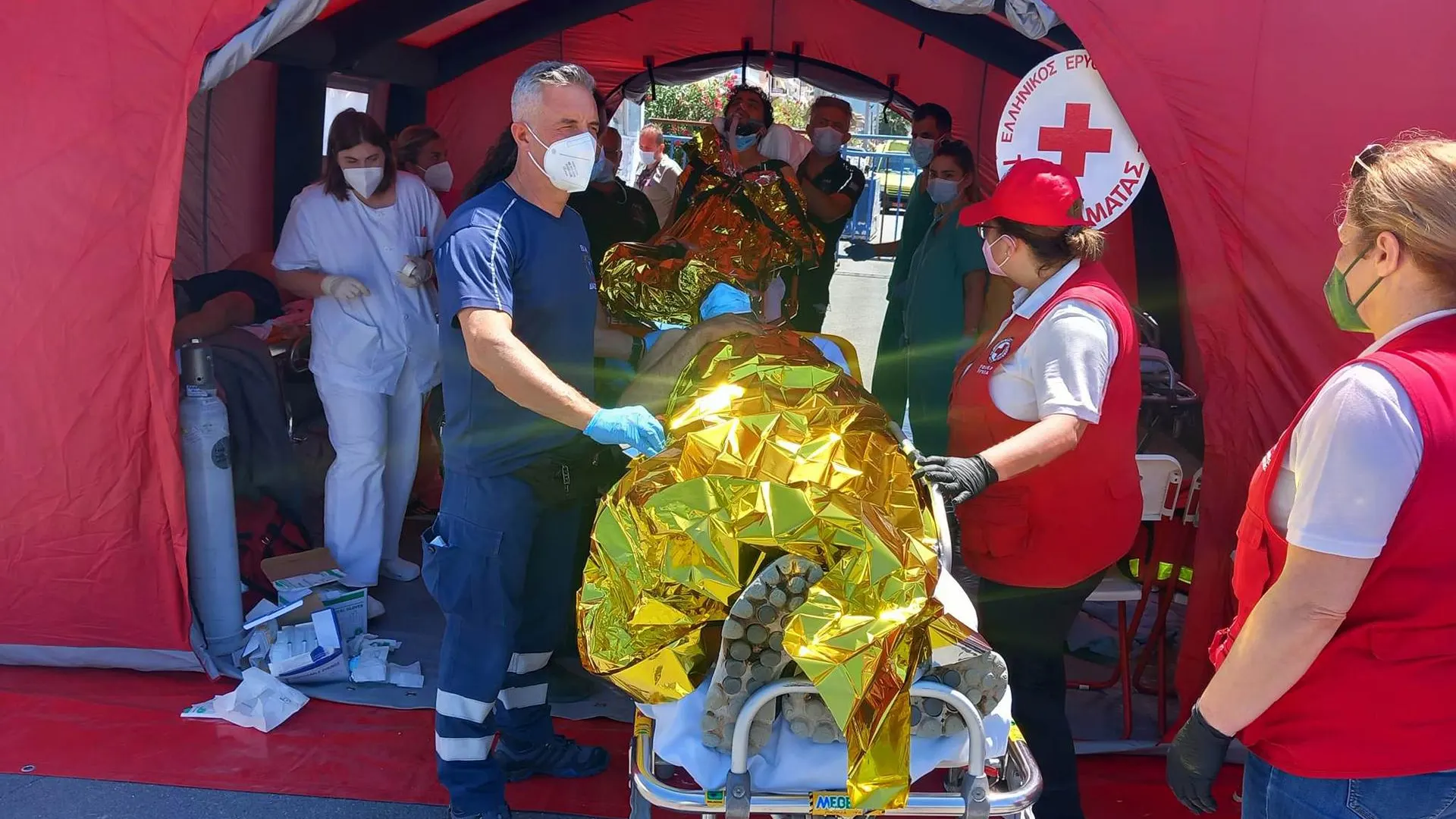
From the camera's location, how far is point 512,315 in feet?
7.48

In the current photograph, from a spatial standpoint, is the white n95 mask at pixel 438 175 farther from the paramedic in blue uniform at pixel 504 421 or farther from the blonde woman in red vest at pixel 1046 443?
the blonde woman in red vest at pixel 1046 443

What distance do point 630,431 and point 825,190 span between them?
349 centimetres

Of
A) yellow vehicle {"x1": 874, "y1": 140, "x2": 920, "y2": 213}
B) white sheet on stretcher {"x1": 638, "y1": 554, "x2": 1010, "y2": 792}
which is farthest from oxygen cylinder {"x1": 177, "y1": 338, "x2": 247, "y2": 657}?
yellow vehicle {"x1": 874, "y1": 140, "x2": 920, "y2": 213}

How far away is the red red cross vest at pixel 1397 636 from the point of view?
124 cm

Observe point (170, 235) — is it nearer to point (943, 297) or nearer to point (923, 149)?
point (943, 297)

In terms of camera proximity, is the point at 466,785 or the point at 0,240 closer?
the point at 466,785

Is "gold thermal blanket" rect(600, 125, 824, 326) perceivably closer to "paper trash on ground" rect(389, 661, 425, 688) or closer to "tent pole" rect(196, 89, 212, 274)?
"paper trash on ground" rect(389, 661, 425, 688)

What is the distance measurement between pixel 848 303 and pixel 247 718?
8.26m

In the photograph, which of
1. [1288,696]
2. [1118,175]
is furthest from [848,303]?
[1288,696]

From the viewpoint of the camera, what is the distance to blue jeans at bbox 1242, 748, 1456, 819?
138 cm

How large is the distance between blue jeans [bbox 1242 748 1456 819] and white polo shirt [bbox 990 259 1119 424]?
763mm

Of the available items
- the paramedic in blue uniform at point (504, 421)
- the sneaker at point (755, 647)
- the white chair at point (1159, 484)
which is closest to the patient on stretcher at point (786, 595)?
the sneaker at point (755, 647)

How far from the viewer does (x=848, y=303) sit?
34.5 ft

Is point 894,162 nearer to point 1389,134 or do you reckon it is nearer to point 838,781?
point 1389,134
